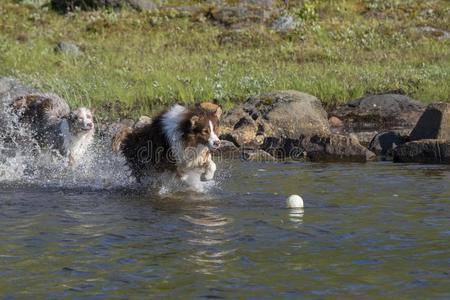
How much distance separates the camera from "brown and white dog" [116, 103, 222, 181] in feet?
42.4

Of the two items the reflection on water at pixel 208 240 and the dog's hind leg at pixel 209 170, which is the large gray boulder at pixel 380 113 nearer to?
the dog's hind leg at pixel 209 170

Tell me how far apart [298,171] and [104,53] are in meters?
14.9

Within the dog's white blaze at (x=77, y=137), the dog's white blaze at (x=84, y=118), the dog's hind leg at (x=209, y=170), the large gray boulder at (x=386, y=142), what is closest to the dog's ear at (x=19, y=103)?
the dog's white blaze at (x=77, y=137)

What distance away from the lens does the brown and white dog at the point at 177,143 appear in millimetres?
12930

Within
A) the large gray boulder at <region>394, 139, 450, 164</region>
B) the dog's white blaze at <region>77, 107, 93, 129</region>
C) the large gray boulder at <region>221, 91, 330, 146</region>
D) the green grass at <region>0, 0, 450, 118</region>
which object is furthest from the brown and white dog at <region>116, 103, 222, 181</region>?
the green grass at <region>0, 0, 450, 118</region>

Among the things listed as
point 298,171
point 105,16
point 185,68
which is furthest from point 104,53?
point 298,171

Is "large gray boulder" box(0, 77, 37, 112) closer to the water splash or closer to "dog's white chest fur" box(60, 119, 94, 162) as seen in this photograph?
the water splash

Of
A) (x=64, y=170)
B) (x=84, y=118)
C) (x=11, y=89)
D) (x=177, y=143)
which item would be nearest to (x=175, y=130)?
(x=177, y=143)

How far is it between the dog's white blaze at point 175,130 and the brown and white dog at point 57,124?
2.75 meters

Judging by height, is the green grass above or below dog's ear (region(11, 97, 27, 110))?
above

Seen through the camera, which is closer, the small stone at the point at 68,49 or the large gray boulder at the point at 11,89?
the large gray boulder at the point at 11,89

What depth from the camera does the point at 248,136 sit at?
65.9ft

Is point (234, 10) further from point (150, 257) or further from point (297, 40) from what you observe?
point (150, 257)

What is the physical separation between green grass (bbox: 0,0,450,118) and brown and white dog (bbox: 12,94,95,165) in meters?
→ 5.51
